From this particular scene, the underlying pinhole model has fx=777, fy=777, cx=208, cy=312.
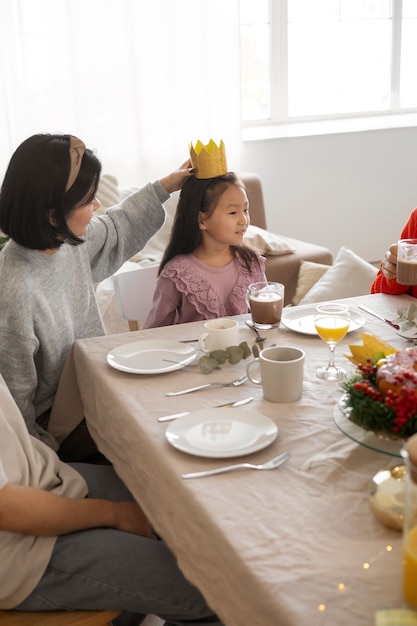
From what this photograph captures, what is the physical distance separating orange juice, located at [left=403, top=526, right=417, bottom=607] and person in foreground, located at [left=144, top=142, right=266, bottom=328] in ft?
4.16

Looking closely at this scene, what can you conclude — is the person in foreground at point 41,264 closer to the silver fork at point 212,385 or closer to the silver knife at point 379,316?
the silver fork at point 212,385

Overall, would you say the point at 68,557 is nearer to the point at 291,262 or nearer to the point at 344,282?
the point at 344,282

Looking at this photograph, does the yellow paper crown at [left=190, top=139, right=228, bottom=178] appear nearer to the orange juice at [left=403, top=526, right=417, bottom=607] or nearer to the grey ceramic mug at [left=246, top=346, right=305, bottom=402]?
the grey ceramic mug at [left=246, top=346, right=305, bottom=402]

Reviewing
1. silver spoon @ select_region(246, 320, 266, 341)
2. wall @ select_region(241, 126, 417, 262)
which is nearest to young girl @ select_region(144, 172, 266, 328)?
silver spoon @ select_region(246, 320, 266, 341)

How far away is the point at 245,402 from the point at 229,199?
87 cm

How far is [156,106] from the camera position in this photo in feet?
A: 14.1

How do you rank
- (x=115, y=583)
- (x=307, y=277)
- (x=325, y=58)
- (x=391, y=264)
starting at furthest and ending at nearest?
(x=325, y=58)
(x=307, y=277)
(x=391, y=264)
(x=115, y=583)

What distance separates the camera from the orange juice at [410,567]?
85 cm

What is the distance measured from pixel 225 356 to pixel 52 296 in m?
0.51

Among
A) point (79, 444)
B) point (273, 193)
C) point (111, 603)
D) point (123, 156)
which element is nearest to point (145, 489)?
point (111, 603)

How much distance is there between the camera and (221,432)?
4.18ft

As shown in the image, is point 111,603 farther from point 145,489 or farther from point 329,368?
point 329,368

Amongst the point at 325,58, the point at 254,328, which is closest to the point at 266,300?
the point at 254,328

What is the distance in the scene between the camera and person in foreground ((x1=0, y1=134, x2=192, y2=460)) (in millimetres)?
1753
